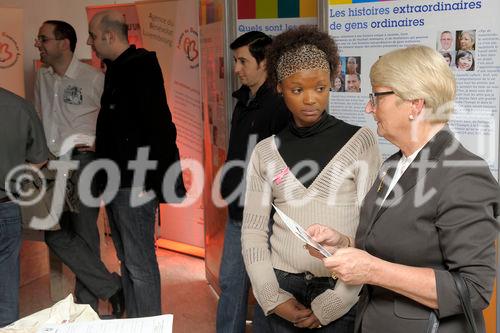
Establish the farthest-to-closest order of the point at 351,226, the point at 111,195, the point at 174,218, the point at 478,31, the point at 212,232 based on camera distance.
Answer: the point at 174,218, the point at 212,232, the point at 111,195, the point at 478,31, the point at 351,226

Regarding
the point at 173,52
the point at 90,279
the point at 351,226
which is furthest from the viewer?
the point at 173,52

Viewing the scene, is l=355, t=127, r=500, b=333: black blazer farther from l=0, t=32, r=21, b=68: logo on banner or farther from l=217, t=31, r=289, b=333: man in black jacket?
l=0, t=32, r=21, b=68: logo on banner

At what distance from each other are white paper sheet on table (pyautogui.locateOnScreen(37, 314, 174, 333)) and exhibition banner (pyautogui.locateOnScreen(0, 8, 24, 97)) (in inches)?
139

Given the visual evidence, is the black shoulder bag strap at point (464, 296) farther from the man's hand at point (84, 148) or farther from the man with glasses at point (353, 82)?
the man's hand at point (84, 148)

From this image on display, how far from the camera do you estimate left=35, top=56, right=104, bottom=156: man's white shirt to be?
4047 millimetres

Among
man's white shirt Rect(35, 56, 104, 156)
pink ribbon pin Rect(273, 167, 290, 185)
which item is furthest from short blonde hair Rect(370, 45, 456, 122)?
man's white shirt Rect(35, 56, 104, 156)

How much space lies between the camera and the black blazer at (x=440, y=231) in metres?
1.42

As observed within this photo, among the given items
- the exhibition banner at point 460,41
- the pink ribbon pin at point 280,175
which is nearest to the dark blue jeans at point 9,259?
the pink ribbon pin at point 280,175

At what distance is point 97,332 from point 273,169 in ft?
2.99

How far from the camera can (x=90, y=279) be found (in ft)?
13.2

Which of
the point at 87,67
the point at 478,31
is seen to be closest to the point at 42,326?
the point at 478,31

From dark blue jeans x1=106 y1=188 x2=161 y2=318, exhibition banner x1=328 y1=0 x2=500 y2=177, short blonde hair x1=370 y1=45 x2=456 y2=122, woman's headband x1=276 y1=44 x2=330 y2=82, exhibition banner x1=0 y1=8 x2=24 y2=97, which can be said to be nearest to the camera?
short blonde hair x1=370 y1=45 x2=456 y2=122

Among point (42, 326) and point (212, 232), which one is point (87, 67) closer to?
point (212, 232)

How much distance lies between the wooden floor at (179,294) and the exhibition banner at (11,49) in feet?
4.89
